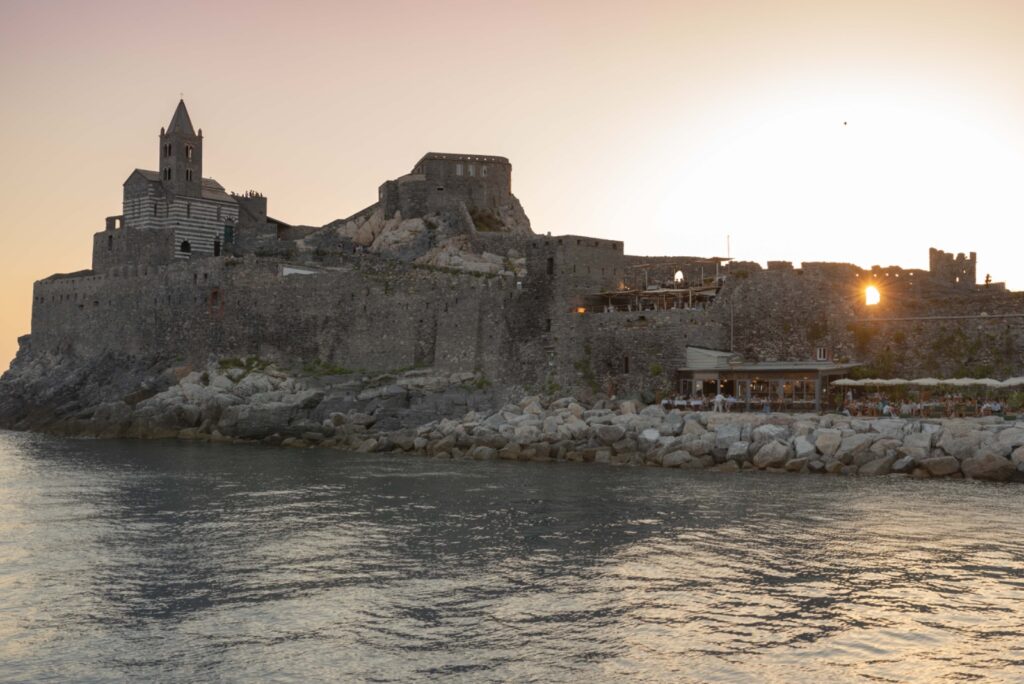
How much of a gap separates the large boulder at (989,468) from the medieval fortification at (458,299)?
11.3 metres

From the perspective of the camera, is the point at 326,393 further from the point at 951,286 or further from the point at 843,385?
the point at 951,286

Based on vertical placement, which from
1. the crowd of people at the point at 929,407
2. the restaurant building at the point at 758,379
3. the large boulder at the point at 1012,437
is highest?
the restaurant building at the point at 758,379

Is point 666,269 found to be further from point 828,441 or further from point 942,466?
point 942,466

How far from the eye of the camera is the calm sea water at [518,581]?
15.0 m

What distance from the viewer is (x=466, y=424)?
4419 cm

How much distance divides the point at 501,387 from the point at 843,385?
15263mm

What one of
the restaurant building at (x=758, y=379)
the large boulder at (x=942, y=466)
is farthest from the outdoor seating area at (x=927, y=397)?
the large boulder at (x=942, y=466)

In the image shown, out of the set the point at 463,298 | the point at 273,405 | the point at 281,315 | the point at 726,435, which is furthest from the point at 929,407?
the point at 281,315

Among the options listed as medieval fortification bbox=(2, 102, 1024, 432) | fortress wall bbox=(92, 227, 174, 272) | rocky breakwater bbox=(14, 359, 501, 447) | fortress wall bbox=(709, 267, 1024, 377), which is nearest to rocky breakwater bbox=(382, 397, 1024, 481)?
rocky breakwater bbox=(14, 359, 501, 447)

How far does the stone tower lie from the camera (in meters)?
70.4

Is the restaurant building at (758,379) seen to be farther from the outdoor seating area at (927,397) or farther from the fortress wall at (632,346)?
the outdoor seating area at (927,397)

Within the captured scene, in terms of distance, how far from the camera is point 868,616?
17141mm

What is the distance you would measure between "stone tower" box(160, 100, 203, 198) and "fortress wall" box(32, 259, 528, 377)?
7.35 metres

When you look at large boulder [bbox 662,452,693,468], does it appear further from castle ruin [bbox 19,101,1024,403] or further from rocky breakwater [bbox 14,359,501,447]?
rocky breakwater [bbox 14,359,501,447]
